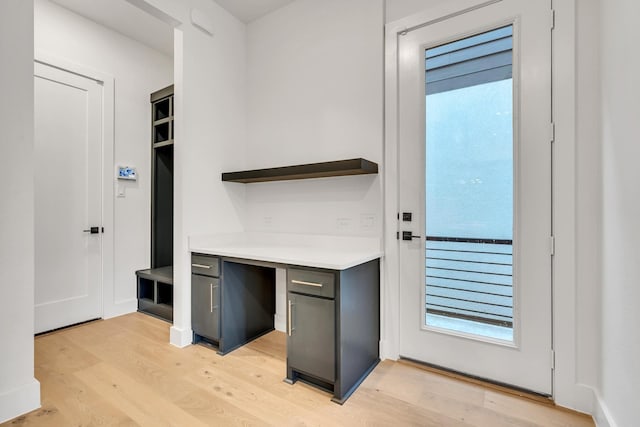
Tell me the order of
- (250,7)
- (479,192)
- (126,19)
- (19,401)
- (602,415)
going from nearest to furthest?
(602,415), (19,401), (479,192), (250,7), (126,19)

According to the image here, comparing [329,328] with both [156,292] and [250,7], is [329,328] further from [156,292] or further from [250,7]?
[250,7]

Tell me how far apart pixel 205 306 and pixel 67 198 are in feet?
5.76

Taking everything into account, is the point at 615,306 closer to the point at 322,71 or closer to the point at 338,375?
the point at 338,375

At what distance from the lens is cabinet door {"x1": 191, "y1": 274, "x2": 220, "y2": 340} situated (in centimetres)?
239

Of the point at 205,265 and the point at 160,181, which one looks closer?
the point at 205,265

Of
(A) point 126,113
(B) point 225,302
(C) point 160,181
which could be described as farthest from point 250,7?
(B) point 225,302

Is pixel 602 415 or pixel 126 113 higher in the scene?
pixel 126 113

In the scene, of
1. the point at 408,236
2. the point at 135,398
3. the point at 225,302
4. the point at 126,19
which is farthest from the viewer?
the point at 126,19

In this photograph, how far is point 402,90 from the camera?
2.23 m

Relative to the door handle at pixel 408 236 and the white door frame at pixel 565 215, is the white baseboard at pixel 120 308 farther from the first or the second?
the white door frame at pixel 565 215

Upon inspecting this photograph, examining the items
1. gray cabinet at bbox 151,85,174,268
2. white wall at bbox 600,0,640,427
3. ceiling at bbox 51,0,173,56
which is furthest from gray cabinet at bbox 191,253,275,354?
ceiling at bbox 51,0,173,56

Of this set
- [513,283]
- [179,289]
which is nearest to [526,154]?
[513,283]

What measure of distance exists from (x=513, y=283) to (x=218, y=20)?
320cm

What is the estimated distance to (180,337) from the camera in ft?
8.18
